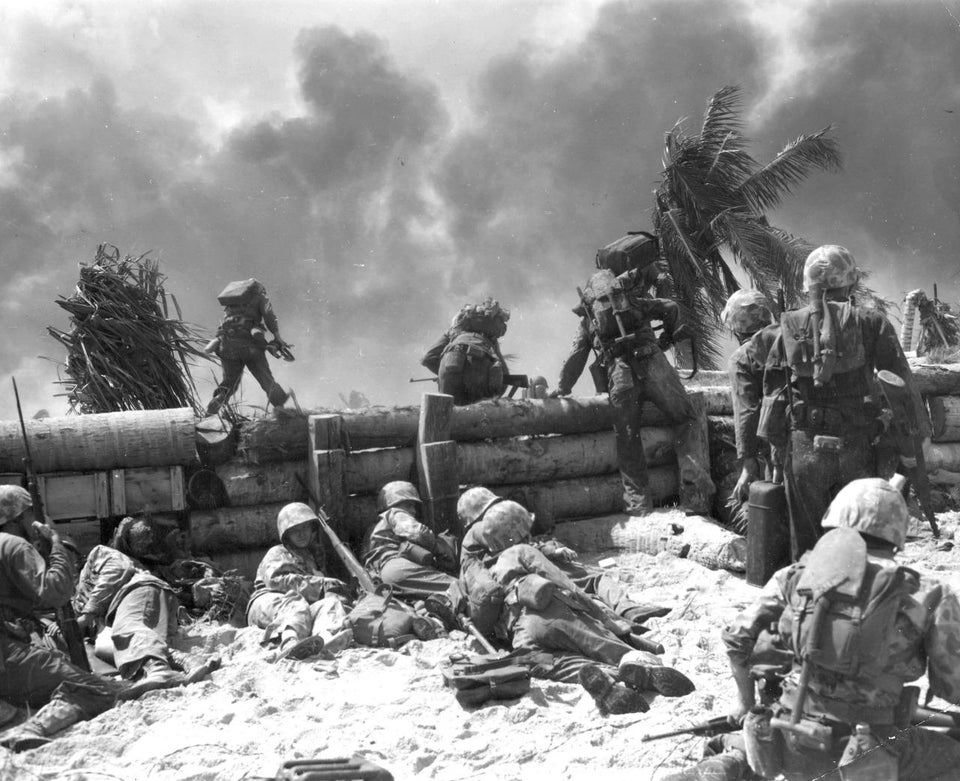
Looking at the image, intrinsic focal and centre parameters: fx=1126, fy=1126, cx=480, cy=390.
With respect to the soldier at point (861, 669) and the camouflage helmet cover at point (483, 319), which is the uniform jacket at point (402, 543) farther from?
the soldier at point (861, 669)

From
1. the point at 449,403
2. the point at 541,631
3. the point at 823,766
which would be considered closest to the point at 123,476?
the point at 449,403

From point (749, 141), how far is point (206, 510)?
484 inches

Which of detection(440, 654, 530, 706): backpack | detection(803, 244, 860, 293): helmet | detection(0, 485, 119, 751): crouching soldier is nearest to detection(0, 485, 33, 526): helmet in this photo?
detection(0, 485, 119, 751): crouching soldier

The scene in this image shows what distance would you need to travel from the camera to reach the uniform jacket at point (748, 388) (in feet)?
23.9

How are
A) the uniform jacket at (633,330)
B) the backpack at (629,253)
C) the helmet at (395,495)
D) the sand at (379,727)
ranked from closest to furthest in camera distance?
1. the sand at (379,727)
2. the helmet at (395,495)
3. the uniform jacket at (633,330)
4. the backpack at (629,253)

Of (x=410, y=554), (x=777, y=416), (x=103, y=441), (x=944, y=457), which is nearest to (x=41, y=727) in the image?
(x=410, y=554)

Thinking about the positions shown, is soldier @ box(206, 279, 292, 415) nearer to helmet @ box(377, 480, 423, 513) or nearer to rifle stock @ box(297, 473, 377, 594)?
rifle stock @ box(297, 473, 377, 594)

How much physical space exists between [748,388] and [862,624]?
371cm

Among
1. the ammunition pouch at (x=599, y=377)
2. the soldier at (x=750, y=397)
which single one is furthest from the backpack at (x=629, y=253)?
the soldier at (x=750, y=397)

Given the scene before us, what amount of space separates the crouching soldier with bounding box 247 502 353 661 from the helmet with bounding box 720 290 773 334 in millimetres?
3442

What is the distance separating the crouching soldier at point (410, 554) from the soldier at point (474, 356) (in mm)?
1475

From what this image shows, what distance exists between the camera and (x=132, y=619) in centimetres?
717

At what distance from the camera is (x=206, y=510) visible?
9078 mm

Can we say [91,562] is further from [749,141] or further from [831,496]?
[749,141]
